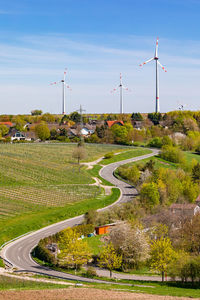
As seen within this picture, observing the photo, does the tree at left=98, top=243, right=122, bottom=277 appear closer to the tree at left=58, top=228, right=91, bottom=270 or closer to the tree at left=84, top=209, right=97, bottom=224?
the tree at left=58, top=228, right=91, bottom=270

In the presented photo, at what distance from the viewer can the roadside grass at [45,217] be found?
212 ft

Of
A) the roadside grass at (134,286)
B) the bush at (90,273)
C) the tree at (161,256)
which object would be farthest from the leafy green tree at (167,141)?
the roadside grass at (134,286)

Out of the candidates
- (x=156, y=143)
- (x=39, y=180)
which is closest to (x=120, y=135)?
(x=156, y=143)

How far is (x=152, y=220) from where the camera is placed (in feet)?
213

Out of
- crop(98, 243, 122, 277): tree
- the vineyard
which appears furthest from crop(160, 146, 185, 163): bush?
crop(98, 243, 122, 277): tree

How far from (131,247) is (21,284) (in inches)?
638

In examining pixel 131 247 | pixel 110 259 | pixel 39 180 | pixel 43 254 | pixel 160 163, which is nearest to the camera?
pixel 110 259

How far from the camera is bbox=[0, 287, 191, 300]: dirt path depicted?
33.5 m

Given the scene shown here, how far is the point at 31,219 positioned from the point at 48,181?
94.4 ft

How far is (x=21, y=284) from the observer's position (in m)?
41.0

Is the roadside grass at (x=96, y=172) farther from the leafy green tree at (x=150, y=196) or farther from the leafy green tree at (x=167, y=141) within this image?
the leafy green tree at (x=167, y=141)

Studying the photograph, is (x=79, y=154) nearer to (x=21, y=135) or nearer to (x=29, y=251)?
(x=21, y=135)

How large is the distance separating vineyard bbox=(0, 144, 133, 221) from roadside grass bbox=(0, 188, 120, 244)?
1.93m

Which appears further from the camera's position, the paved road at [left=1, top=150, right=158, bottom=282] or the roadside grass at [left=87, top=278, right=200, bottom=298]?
the paved road at [left=1, top=150, right=158, bottom=282]
